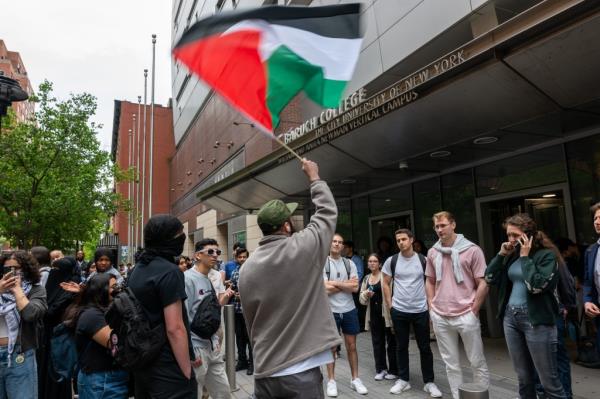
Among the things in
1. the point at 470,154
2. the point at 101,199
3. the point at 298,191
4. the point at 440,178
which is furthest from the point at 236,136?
the point at 470,154

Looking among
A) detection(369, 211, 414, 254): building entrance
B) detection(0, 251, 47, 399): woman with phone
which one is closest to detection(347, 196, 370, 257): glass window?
detection(369, 211, 414, 254): building entrance

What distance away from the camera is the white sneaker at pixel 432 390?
530cm

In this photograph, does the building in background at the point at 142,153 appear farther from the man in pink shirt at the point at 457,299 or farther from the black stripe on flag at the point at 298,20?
the black stripe on flag at the point at 298,20

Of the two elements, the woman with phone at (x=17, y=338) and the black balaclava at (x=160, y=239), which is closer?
the black balaclava at (x=160, y=239)

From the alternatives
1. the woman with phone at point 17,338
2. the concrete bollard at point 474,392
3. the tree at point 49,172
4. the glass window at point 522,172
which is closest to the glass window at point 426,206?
the glass window at point 522,172

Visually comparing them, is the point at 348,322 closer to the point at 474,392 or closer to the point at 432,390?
the point at 432,390

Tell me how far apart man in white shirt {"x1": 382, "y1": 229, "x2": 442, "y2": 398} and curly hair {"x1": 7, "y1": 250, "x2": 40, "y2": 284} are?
→ 4210mm

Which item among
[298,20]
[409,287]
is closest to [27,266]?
[298,20]

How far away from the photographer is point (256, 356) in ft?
8.80

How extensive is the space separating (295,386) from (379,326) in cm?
417

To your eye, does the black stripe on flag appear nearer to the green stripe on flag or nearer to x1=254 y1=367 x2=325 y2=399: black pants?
the green stripe on flag

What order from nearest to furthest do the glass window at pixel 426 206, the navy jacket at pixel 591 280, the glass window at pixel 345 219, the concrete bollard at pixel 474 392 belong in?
the concrete bollard at pixel 474 392
the navy jacket at pixel 591 280
the glass window at pixel 426 206
the glass window at pixel 345 219

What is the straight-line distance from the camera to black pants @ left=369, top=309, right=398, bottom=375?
6.25m

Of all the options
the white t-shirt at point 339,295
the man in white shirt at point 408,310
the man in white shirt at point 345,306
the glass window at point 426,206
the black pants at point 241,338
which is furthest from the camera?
the glass window at point 426,206
